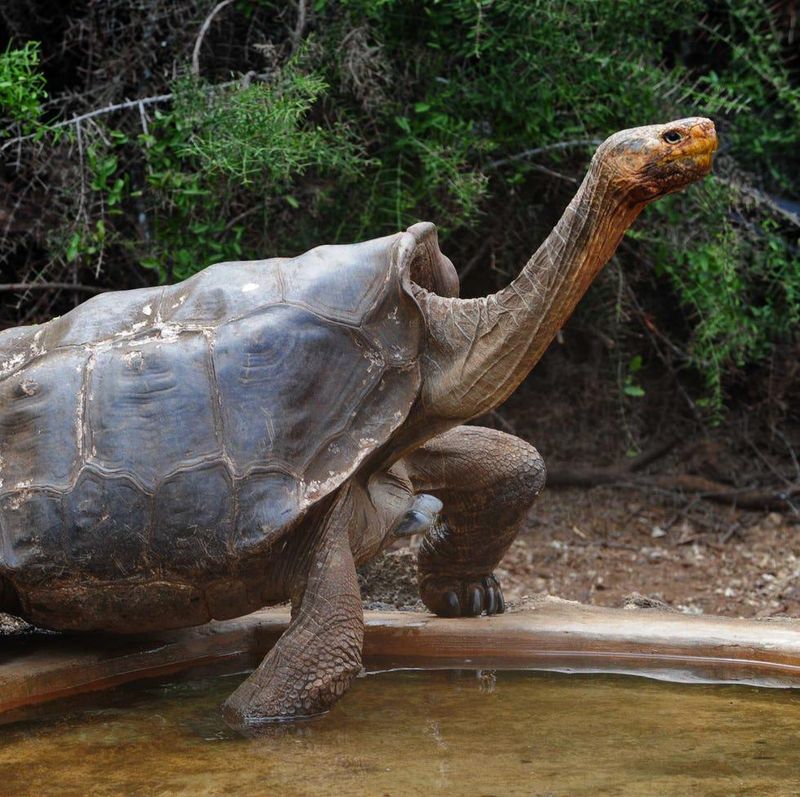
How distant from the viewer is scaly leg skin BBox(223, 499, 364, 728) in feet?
10.3

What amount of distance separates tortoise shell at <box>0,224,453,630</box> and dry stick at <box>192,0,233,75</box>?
1911 mm

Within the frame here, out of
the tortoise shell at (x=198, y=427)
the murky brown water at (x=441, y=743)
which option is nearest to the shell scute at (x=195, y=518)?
the tortoise shell at (x=198, y=427)

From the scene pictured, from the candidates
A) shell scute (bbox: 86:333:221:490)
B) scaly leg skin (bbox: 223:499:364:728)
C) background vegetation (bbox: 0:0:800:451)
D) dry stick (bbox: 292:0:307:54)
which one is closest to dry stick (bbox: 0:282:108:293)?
background vegetation (bbox: 0:0:800:451)

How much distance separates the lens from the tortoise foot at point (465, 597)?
3.97m

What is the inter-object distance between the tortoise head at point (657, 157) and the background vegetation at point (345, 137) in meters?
1.92

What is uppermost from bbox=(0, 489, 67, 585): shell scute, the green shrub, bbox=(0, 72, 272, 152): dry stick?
the green shrub

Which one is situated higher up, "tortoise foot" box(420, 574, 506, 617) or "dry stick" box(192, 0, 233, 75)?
"dry stick" box(192, 0, 233, 75)

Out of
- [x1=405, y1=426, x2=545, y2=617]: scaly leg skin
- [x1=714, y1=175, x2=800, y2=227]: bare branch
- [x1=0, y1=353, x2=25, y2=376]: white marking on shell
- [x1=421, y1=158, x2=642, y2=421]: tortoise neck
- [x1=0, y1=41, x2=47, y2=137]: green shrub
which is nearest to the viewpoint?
[x1=421, y1=158, x2=642, y2=421]: tortoise neck

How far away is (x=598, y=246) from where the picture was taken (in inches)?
120

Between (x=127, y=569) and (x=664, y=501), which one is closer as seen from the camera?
(x=127, y=569)

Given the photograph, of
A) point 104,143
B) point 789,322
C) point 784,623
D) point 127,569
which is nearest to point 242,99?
point 104,143

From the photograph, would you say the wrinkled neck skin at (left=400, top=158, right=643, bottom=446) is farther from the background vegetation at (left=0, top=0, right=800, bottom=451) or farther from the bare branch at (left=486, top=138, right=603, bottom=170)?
the bare branch at (left=486, top=138, right=603, bottom=170)

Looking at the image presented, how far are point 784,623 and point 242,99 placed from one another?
2642 millimetres

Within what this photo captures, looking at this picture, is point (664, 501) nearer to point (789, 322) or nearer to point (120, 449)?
point (789, 322)
